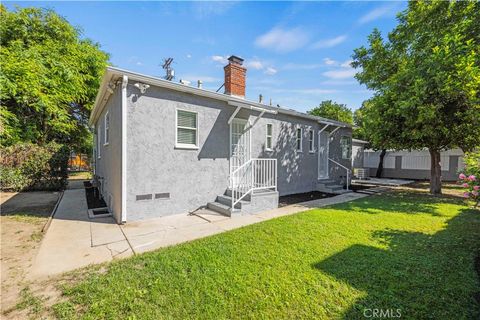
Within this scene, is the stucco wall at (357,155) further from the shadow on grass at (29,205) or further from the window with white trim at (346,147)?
the shadow on grass at (29,205)

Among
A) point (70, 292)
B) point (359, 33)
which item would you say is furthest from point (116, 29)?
point (359, 33)

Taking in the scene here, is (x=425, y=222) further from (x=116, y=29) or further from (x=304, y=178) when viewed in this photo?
(x=116, y=29)

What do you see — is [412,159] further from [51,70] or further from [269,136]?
[51,70]

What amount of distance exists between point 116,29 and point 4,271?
811 cm

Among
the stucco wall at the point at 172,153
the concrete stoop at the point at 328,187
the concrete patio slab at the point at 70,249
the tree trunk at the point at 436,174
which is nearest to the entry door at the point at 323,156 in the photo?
the concrete stoop at the point at 328,187

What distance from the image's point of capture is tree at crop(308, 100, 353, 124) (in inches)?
883

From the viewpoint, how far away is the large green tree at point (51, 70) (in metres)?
11.1

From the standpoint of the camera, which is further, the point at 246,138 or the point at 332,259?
the point at 246,138

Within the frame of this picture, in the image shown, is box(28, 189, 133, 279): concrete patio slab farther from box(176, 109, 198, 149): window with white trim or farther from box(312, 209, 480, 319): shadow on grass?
box(312, 209, 480, 319): shadow on grass

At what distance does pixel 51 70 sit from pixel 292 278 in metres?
16.1

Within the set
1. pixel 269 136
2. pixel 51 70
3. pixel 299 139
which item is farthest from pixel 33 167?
pixel 299 139

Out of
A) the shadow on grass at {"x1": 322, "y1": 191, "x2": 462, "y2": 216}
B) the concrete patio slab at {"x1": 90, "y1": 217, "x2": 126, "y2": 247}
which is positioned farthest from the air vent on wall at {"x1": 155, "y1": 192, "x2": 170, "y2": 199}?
the shadow on grass at {"x1": 322, "y1": 191, "x2": 462, "y2": 216}

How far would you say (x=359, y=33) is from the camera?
34.8 feet

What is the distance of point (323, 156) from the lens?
1142cm
